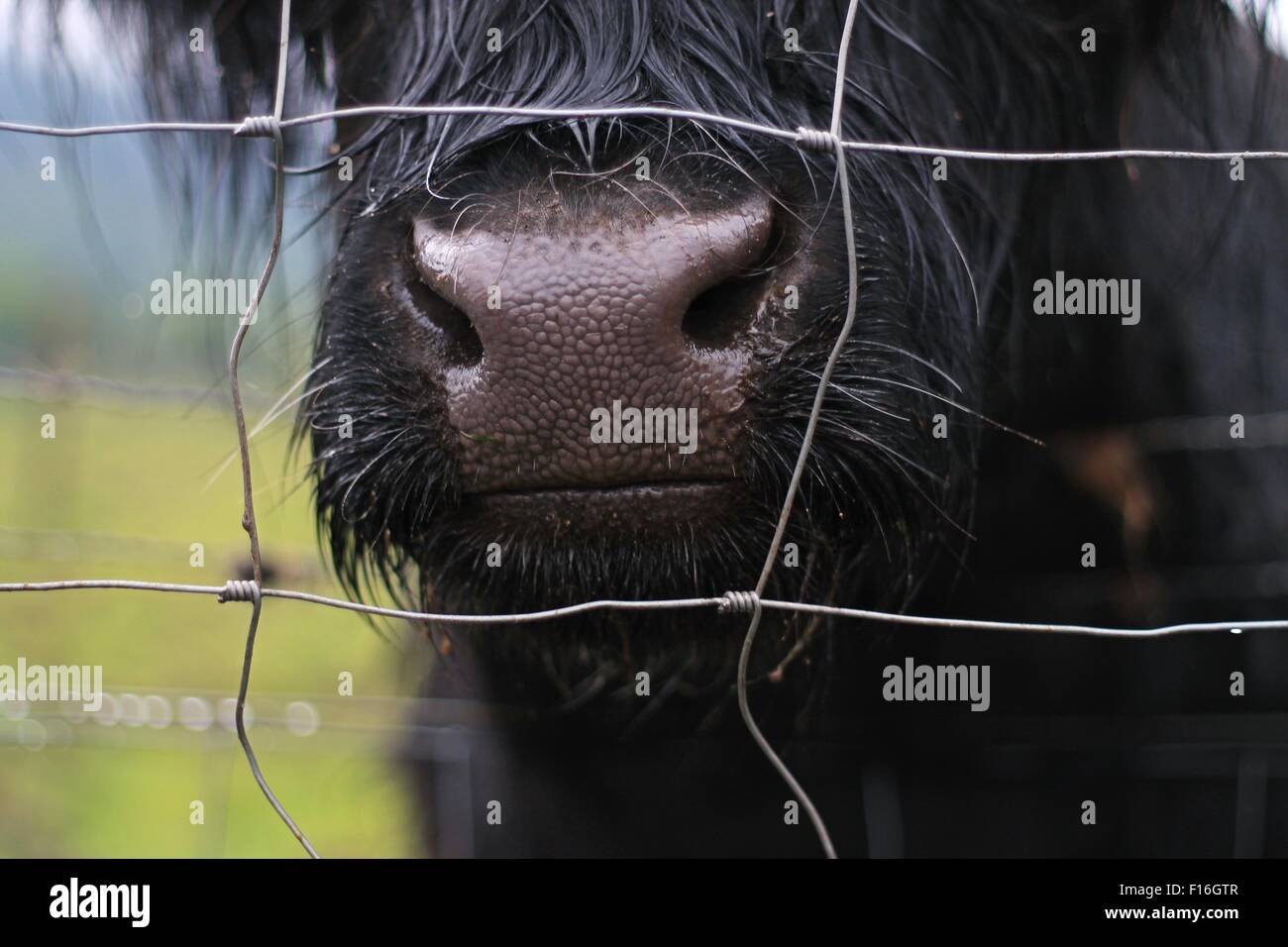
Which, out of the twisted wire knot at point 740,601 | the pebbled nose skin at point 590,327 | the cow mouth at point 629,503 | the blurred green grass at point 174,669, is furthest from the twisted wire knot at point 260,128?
the blurred green grass at point 174,669

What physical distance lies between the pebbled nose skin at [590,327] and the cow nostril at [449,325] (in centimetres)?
2

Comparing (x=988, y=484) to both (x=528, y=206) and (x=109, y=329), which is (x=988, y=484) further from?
(x=109, y=329)

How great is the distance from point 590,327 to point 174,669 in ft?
9.22

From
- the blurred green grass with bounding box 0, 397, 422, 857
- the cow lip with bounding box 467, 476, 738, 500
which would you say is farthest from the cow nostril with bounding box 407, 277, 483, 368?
the blurred green grass with bounding box 0, 397, 422, 857

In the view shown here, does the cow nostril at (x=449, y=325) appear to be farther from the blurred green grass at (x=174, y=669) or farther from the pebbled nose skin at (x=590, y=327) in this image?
the blurred green grass at (x=174, y=669)

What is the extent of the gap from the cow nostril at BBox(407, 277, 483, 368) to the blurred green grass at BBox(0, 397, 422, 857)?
3.02 ft

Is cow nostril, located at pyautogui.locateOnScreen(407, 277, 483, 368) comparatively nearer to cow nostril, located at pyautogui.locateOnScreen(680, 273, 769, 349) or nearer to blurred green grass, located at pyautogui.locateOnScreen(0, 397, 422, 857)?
cow nostril, located at pyautogui.locateOnScreen(680, 273, 769, 349)

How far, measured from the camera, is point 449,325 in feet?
3.14

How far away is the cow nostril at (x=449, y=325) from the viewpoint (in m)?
0.94

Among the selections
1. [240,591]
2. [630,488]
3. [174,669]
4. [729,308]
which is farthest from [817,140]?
[174,669]

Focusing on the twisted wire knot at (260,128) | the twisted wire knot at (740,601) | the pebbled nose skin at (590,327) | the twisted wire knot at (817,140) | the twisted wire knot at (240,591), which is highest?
the twisted wire knot at (260,128)

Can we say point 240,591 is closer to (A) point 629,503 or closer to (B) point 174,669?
(A) point 629,503

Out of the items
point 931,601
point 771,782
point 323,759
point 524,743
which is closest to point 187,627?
point 323,759

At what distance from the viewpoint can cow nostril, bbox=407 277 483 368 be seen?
94cm
